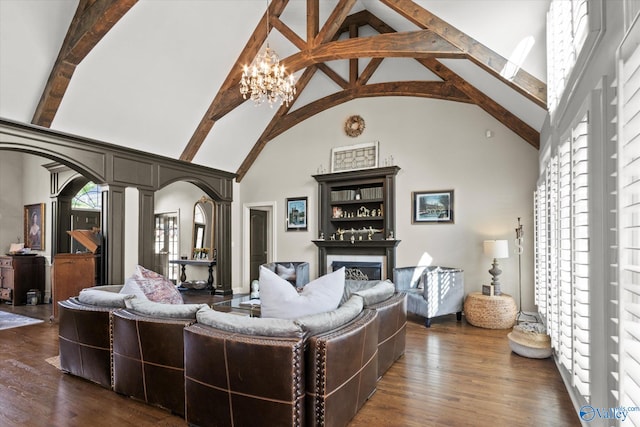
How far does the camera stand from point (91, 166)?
543cm

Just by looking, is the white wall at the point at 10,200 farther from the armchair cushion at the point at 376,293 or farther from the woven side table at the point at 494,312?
the woven side table at the point at 494,312

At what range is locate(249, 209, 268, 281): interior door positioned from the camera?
27.9ft

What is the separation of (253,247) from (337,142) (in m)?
3.36

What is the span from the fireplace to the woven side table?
6.60 ft

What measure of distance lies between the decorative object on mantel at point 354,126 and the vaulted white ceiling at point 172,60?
2.55 feet

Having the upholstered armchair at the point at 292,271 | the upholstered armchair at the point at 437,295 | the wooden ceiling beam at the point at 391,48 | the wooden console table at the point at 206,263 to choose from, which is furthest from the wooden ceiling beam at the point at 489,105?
the wooden console table at the point at 206,263

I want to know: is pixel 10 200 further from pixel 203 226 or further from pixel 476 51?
pixel 476 51

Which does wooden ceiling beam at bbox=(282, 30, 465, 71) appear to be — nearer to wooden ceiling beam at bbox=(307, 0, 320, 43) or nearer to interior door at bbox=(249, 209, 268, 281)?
wooden ceiling beam at bbox=(307, 0, 320, 43)

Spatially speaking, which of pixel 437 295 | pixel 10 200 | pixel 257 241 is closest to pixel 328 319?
pixel 437 295

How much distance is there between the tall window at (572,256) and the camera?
82.7 inches

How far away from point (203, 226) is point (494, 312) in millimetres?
6745

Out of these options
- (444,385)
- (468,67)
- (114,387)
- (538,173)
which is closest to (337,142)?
(468,67)

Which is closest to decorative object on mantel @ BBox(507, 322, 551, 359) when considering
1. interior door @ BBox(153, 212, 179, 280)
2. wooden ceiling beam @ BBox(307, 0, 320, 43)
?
wooden ceiling beam @ BBox(307, 0, 320, 43)

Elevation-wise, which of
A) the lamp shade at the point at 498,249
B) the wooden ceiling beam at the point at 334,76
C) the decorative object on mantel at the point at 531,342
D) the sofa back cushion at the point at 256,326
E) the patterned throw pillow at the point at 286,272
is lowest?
the decorative object on mantel at the point at 531,342
